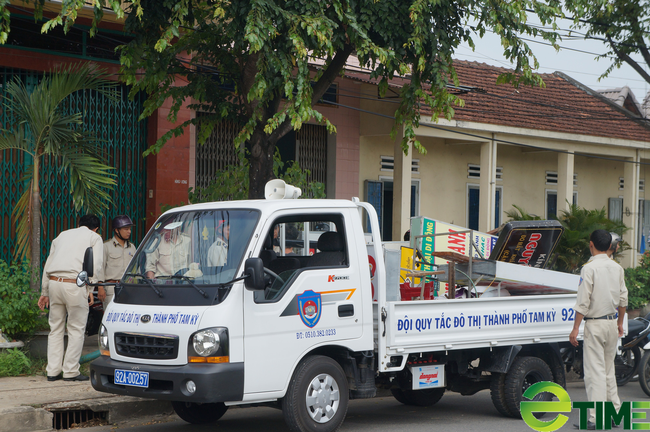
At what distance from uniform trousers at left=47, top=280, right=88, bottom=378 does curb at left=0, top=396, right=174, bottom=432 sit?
117cm

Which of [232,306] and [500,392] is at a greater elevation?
[232,306]

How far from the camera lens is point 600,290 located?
650 cm

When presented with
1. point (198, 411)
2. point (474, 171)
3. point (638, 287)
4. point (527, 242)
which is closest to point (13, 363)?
point (198, 411)

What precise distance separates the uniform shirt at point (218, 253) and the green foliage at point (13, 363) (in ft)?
12.7

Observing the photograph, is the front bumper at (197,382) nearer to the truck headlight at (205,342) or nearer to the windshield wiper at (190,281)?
the truck headlight at (205,342)

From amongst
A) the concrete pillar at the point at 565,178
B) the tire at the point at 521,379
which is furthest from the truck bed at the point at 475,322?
the concrete pillar at the point at 565,178

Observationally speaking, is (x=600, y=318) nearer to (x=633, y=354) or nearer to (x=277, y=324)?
(x=277, y=324)

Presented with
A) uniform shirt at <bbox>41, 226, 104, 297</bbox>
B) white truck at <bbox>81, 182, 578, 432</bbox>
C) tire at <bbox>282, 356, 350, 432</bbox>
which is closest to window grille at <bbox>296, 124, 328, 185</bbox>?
uniform shirt at <bbox>41, 226, 104, 297</bbox>

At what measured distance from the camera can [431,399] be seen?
8.00 m

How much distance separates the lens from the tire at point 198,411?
674cm

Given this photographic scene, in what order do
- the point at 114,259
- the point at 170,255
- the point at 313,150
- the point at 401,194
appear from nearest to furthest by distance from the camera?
the point at 170,255
the point at 114,259
the point at 401,194
the point at 313,150

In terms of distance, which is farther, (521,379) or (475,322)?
(521,379)

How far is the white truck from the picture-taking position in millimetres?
5434

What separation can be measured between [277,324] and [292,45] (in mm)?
4250
